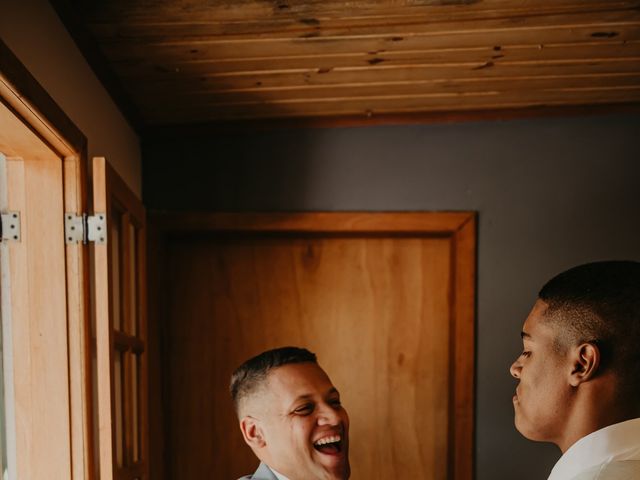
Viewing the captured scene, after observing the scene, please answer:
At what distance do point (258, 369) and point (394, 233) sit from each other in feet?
2.75

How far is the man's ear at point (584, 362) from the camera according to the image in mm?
1438

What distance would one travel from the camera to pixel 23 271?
6.26 ft

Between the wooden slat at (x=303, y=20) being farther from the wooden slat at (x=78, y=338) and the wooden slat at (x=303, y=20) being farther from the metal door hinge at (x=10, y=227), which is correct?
the metal door hinge at (x=10, y=227)

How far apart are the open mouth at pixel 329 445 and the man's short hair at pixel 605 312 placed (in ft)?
2.69

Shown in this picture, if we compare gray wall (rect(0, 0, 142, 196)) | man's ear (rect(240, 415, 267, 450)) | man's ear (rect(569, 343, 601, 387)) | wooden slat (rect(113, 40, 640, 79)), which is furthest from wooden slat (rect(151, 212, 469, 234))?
man's ear (rect(569, 343, 601, 387))

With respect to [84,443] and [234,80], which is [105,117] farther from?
[84,443]

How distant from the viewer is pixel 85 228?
1.93 m

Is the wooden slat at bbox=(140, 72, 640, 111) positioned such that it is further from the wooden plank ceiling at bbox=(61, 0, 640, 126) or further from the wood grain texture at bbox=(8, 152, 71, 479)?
the wood grain texture at bbox=(8, 152, 71, 479)

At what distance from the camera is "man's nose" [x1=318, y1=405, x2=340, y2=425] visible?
2.12 m

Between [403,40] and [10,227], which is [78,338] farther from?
[403,40]

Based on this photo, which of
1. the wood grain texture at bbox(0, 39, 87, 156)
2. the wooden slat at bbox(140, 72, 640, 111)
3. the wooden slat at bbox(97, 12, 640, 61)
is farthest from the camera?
the wooden slat at bbox(140, 72, 640, 111)

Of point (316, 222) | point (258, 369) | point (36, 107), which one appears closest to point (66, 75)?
point (36, 107)

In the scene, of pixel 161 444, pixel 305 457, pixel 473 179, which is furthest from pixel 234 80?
pixel 161 444

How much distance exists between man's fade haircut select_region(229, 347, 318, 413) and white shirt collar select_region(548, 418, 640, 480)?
99 centimetres
